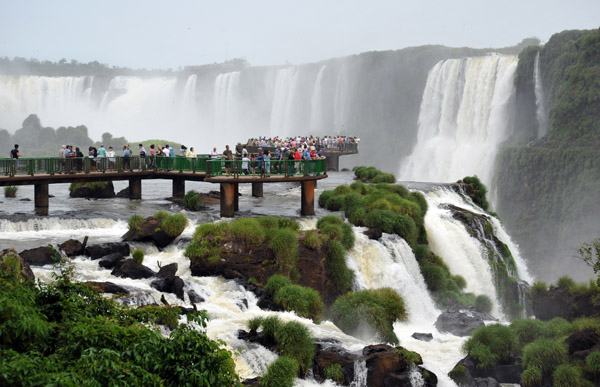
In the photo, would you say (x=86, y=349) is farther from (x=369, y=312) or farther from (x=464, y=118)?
(x=464, y=118)

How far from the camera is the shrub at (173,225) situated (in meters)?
21.9

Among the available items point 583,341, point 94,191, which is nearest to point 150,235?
point 94,191

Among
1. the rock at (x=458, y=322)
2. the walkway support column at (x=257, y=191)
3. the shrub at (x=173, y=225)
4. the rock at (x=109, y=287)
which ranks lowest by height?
the rock at (x=458, y=322)

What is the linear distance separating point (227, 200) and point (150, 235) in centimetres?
461

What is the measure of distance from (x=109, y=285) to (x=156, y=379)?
7305 mm

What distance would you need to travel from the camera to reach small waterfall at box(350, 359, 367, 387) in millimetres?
15492

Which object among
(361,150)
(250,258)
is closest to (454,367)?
(250,258)

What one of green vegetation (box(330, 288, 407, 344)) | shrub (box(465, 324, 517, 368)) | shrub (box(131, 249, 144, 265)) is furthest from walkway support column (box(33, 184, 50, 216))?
shrub (box(465, 324, 517, 368))

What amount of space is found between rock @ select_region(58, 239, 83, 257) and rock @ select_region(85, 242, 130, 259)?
0.68 feet

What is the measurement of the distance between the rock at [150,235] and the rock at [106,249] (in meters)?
1.40

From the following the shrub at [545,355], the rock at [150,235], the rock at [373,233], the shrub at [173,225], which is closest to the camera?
the shrub at [545,355]

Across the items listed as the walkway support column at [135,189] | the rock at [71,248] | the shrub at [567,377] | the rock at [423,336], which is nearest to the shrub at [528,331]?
the shrub at [567,377]

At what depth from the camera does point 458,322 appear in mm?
21250

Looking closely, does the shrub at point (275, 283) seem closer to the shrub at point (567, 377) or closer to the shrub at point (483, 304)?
the shrub at point (567, 377)
